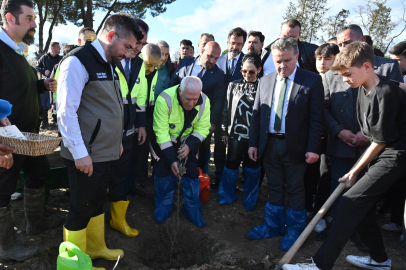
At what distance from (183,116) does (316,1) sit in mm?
19983

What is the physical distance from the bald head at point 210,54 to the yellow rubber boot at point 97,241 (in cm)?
274

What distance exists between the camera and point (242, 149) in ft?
13.6

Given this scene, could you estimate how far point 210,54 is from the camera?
4.48 metres

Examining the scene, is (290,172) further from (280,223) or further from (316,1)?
(316,1)

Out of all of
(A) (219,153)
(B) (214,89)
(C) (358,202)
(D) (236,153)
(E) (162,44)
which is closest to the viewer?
(C) (358,202)

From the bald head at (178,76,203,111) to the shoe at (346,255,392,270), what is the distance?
239 centimetres

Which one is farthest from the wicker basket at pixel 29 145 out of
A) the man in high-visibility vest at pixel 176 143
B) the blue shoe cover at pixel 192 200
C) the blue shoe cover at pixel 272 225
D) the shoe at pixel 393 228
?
the shoe at pixel 393 228

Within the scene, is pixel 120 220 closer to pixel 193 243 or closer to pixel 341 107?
pixel 193 243

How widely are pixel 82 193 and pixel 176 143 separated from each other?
1499 mm

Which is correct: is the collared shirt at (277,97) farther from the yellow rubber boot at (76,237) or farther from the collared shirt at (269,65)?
the yellow rubber boot at (76,237)

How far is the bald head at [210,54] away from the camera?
14.6ft

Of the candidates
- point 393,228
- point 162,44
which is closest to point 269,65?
point 162,44

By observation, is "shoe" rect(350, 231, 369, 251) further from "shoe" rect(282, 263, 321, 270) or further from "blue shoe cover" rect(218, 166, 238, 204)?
"blue shoe cover" rect(218, 166, 238, 204)

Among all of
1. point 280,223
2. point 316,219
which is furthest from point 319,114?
point 280,223
